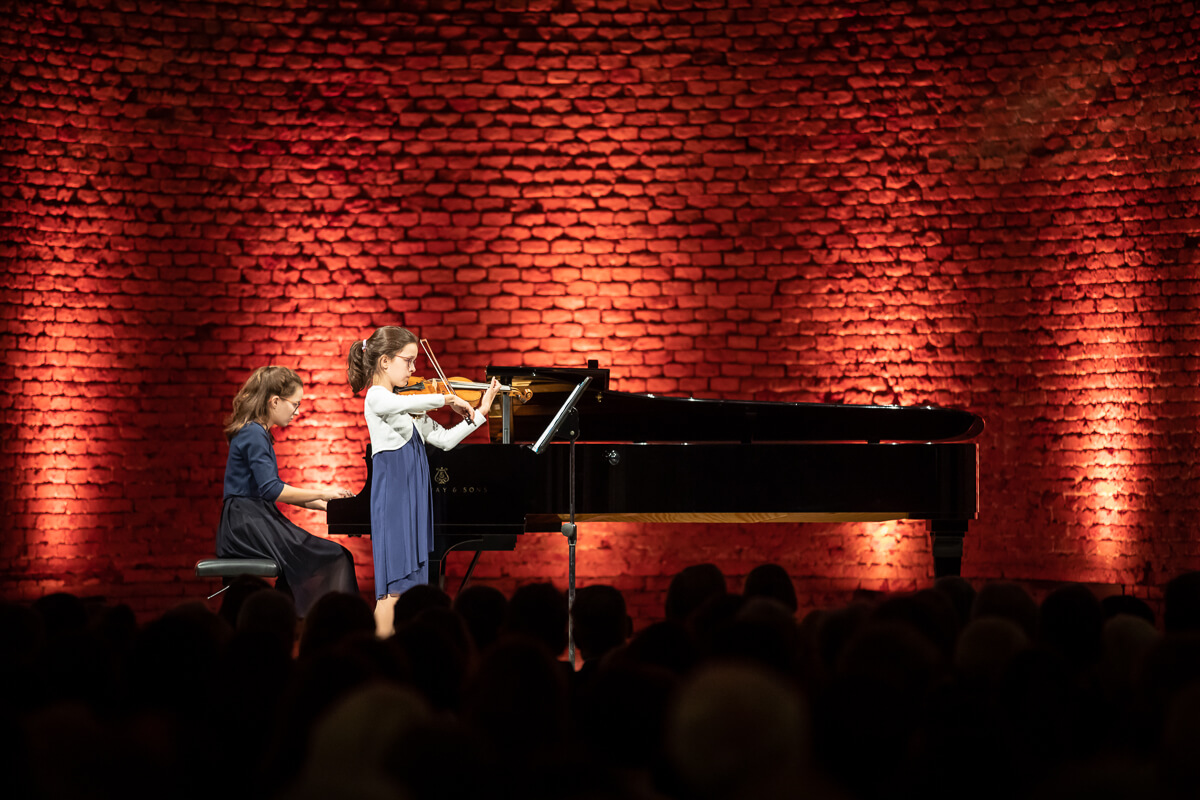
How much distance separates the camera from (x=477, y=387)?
4.21 m

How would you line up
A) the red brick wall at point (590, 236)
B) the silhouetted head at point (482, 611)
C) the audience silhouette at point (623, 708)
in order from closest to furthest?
the audience silhouette at point (623, 708) < the silhouetted head at point (482, 611) < the red brick wall at point (590, 236)

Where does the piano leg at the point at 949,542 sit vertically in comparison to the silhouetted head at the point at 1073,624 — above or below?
below

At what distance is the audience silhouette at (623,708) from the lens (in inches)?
43.7

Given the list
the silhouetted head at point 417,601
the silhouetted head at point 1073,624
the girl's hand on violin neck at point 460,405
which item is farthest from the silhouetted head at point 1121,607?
the girl's hand on violin neck at point 460,405

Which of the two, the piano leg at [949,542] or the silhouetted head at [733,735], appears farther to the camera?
the piano leg at [949,542]

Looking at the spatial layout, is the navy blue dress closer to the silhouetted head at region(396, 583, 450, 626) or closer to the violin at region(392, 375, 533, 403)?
the violin at region(392, 375, 533, 403)

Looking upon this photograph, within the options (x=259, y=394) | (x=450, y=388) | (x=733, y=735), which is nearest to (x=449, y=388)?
(x=450, y=388)

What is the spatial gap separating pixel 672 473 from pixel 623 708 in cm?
283

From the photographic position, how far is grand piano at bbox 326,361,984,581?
13.0 feet

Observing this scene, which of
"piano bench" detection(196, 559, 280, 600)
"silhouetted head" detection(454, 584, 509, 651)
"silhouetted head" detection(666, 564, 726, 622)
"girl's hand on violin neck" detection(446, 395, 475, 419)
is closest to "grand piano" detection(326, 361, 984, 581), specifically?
"girl's hand on violin neck" detection(446, 395, 475, 419)

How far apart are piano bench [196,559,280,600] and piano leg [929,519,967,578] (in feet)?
8.62

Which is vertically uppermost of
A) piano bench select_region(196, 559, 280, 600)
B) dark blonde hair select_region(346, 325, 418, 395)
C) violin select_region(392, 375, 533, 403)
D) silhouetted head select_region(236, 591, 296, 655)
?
dark blonde hair select_region(346, 325, 418, 395)

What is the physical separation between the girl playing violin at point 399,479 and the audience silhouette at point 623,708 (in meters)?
1.68

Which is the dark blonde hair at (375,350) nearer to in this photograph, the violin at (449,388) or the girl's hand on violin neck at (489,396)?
the violin at (449,388)
